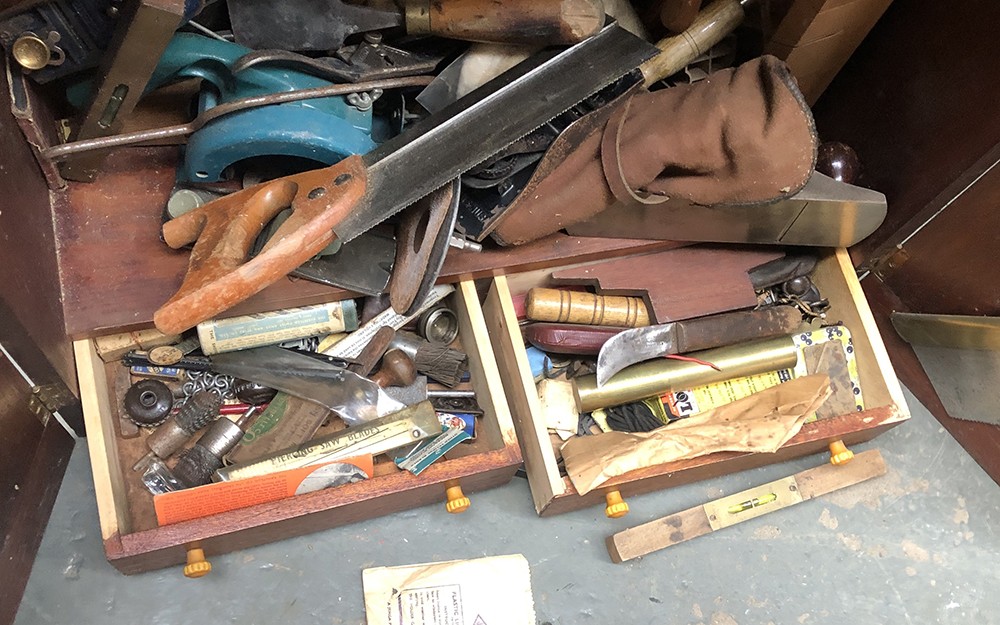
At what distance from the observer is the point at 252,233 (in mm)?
836

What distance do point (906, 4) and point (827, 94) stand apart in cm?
18

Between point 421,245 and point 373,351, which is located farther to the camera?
point 373,351

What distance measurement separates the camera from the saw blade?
2.79 ft

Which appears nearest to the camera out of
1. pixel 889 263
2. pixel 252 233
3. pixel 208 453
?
pixel 252 233

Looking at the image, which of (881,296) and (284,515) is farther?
(881,296)

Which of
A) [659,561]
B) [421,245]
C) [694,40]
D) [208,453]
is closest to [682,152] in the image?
[694,40]

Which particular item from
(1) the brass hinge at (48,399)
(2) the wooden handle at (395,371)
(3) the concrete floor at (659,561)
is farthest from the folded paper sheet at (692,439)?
(1) the brass hinge at (48,399)

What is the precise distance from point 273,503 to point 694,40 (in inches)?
31.4

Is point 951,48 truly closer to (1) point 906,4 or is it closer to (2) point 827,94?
(1) point 906,4

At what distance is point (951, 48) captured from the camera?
101 centimetres

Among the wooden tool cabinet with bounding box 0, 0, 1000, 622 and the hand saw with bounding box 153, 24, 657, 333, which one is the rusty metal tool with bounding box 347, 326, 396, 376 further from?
the hand saw with bounding box 153, 24, 657, 333

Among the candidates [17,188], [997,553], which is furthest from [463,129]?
[997,553]

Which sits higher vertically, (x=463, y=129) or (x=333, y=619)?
(x=463, y=129)

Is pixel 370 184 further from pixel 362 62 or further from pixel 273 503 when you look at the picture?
pixel 273 503
